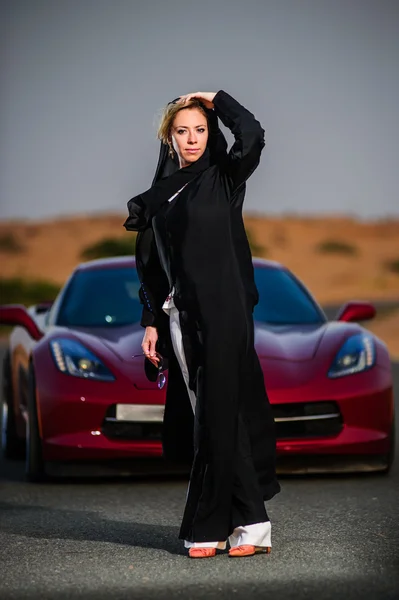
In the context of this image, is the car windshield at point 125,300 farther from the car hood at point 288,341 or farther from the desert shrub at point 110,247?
the desert shrub at point 110,247

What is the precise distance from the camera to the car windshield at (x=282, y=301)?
954 centimetres

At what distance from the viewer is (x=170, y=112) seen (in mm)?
6047

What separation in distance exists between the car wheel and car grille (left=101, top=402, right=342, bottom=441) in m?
0.45

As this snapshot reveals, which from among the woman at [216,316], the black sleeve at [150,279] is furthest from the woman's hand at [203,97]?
the black sleeve at [150,279]

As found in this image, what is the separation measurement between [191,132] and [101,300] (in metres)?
3.78

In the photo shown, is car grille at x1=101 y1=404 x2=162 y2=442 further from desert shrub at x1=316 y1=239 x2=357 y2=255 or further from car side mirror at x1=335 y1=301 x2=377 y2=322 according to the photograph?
desert shrub at x1=316 y1=239 x2=357 y2=255

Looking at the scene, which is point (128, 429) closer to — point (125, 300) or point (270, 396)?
point (270, 396)

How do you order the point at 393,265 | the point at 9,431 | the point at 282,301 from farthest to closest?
the point at 393,265, the point at 9,431, the point at 282,301

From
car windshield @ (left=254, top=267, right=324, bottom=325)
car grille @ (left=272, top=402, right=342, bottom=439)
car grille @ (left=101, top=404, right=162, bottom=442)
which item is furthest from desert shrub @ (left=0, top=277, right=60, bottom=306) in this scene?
car grille @ (left=272, top=402, right=342, bottom=439)

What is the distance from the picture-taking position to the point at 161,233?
6.03 meters

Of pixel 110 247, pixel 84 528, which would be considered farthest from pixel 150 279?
pixel 110 247

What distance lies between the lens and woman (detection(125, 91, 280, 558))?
5887 mm

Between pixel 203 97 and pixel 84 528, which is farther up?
pixel 203 97

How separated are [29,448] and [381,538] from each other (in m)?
2.82
